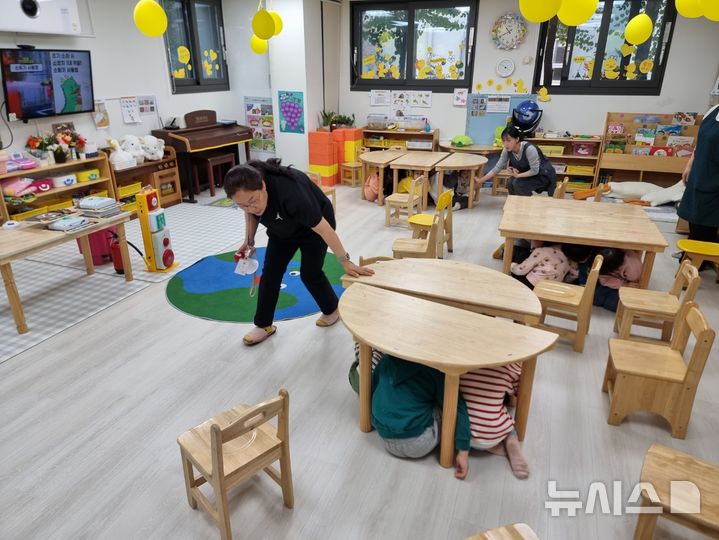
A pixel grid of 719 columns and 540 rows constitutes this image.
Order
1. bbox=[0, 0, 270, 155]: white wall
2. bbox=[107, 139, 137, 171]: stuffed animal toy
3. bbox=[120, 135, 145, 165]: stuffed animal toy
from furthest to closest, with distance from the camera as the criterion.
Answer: bbox=[120, 135, 145, 165]: stuffed animal toy → bbox=[107, 139, 137, 171]: stuffed animal toy → bbox=[0, 0, 270, 155]: white wall

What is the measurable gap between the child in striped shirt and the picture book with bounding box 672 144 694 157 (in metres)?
5.51

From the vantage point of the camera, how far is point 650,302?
285 cm

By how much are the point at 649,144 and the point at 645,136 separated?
0.12 m

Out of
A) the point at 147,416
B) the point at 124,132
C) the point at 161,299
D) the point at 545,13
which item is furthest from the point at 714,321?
the point at 124,132

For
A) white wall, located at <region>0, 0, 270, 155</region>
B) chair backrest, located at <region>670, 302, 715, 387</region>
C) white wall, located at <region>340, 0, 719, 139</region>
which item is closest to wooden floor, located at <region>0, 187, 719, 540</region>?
chair backrest, located at <region>670, 302, 715, 387</region>

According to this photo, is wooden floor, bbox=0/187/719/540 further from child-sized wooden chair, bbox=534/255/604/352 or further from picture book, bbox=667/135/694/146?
picture book, bbox=667/135/694/146

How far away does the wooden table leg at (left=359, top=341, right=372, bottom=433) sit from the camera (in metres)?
2.15

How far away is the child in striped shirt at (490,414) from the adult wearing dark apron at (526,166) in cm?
315

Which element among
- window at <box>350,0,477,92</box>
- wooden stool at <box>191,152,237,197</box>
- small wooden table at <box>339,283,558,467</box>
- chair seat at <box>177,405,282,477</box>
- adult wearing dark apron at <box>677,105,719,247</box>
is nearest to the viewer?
chair seat at <box>177,405,282,477</box>

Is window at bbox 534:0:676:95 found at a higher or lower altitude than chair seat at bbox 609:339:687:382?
higher

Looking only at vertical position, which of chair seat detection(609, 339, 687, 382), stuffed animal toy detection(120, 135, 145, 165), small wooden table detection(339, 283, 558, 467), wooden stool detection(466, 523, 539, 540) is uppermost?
stuffed animal toy detection(120, 135, 145, 165)

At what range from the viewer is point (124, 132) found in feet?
19.3

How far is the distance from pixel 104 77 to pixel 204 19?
6.77 ft

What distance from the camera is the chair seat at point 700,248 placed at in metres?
3.52
